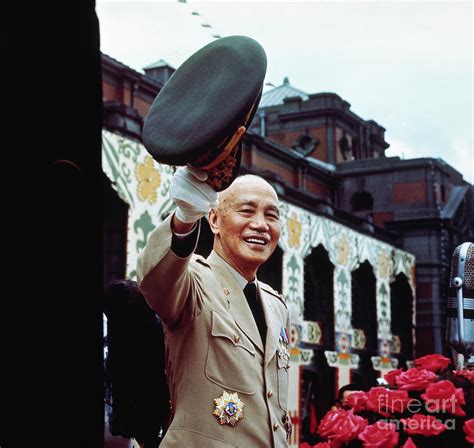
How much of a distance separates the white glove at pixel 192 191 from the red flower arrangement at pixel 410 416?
3.55 feet

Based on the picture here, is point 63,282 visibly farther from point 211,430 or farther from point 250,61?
point 211,430

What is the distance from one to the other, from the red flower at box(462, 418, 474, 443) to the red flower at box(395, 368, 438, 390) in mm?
268

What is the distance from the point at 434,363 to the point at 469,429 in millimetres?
574

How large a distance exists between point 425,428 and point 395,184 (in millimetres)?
22406

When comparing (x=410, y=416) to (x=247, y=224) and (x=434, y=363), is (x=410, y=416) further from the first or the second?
(x=247, y=224)

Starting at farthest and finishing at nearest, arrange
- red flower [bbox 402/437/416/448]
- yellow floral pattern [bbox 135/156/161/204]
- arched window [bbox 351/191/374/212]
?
arched window [bbox 351/191/374/212], yellow floral pattern [bbox 135/156/161/204], red flower [bbox 402/437/416/448]

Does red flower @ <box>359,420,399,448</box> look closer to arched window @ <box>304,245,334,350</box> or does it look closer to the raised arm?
the raised arm

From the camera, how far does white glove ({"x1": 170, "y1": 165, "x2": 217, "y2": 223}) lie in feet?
7.56

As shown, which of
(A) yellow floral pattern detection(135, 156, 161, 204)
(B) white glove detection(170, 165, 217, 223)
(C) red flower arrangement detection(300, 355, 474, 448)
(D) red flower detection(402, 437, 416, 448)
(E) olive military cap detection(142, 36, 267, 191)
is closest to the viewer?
(E) olive military cap detection(142, 36, 267, 191)

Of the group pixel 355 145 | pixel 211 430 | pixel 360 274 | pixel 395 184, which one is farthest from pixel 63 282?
pixel 355 145

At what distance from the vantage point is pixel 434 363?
3430mm

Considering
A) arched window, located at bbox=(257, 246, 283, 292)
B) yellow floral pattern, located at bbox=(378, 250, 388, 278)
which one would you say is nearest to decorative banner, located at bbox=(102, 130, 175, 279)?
arched window, located at bbox=(257, 246, 283, 292)

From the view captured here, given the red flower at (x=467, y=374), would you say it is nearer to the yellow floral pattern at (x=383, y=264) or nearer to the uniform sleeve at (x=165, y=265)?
the uniform sleeve at (x=165, y=265)

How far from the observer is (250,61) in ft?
7.55
